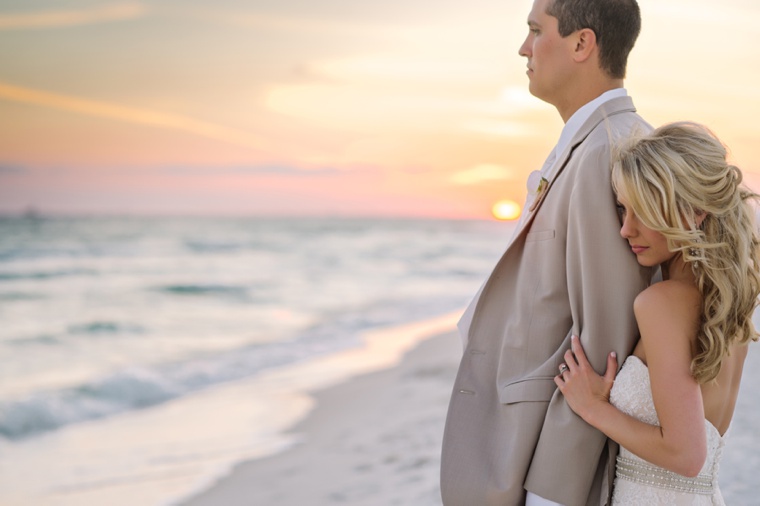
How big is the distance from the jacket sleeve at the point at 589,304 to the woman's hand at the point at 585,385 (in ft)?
0.08

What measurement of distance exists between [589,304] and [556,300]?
141mm

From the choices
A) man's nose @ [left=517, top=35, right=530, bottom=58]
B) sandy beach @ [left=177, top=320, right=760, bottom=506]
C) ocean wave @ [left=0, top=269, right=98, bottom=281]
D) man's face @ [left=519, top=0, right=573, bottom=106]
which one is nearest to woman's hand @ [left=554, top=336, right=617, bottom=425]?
man's face @ [left=519, top=0, right=573, bottom=106]

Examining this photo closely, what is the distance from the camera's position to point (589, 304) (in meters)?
1.88

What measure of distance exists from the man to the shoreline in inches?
96.7

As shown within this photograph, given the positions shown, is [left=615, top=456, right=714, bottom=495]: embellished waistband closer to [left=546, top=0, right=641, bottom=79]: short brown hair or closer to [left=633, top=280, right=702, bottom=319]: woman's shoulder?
[left=633, top=280, right=702, bottom=319]: woman's shoulder

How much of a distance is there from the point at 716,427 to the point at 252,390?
6.12 m

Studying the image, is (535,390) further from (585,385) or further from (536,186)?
(536,186)

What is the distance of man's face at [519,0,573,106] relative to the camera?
215 cm

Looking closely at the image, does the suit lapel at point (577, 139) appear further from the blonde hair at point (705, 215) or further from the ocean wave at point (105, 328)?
the ocean wave at point (105, 328)

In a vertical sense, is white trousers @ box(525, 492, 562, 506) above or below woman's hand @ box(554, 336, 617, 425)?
below

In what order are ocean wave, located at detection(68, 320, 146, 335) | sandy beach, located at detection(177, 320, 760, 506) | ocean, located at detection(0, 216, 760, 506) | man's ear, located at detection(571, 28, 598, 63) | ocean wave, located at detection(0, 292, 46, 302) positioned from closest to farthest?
man's ear, located at detection(571, 28, 598, 63), sandy beach, located at detection(177, 320, 760, 506), ocean, located at detection(0, 216, 760, 506), ocean wave, located at detection(68, 320, 146, 335), ocean wave, located at detection(0, 292, 46, 302)

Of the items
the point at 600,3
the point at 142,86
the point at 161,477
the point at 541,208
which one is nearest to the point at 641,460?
the point at 541,208

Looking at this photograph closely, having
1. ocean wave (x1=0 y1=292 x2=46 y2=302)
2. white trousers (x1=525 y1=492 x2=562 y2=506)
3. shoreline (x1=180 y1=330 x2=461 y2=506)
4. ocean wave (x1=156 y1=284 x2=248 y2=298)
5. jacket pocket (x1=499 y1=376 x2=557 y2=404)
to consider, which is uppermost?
jacket pocket (x1=499 y1=376 x2=557 y2=404)

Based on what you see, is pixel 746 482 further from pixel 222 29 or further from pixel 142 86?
pixel 142 86
